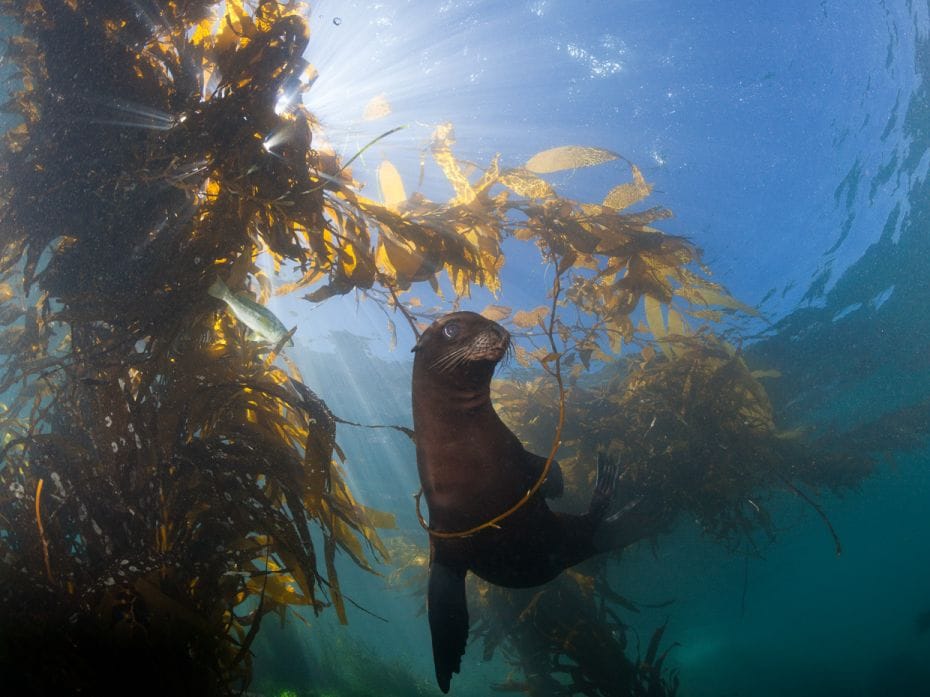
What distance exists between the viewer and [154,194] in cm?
226

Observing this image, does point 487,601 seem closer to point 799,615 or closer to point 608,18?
point 608,18

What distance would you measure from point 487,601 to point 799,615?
83250 millimetres

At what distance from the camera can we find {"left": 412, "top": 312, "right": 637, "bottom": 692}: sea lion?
211 centimetres

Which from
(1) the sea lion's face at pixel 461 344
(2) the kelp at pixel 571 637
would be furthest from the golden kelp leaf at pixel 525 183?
(2) the kelp at pixel 571 637

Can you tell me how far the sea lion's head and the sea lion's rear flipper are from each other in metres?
1.21

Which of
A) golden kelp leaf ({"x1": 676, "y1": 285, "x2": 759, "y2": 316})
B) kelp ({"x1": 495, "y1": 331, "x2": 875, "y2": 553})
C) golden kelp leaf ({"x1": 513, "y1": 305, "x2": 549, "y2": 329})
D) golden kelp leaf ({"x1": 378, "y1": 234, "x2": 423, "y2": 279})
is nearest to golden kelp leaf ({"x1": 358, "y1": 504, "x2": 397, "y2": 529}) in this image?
golden kelp leaf ({"x1": 378, "y1": 234, "x2": 423, "y2": 279})

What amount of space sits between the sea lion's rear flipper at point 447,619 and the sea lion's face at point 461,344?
1238 mm

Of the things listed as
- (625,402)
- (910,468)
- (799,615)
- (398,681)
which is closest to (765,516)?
(625,402)

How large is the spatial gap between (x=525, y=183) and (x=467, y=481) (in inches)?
89.3

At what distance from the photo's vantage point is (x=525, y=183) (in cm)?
335

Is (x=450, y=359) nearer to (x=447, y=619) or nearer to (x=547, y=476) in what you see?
(x=547, y=476)

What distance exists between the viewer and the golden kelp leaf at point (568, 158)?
3.11 meters

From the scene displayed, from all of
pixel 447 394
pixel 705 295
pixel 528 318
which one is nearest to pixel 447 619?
pixel 447 394

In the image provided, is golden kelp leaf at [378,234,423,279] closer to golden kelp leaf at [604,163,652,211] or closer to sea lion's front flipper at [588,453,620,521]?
golden kelp leaf at [604,163,652,211]
